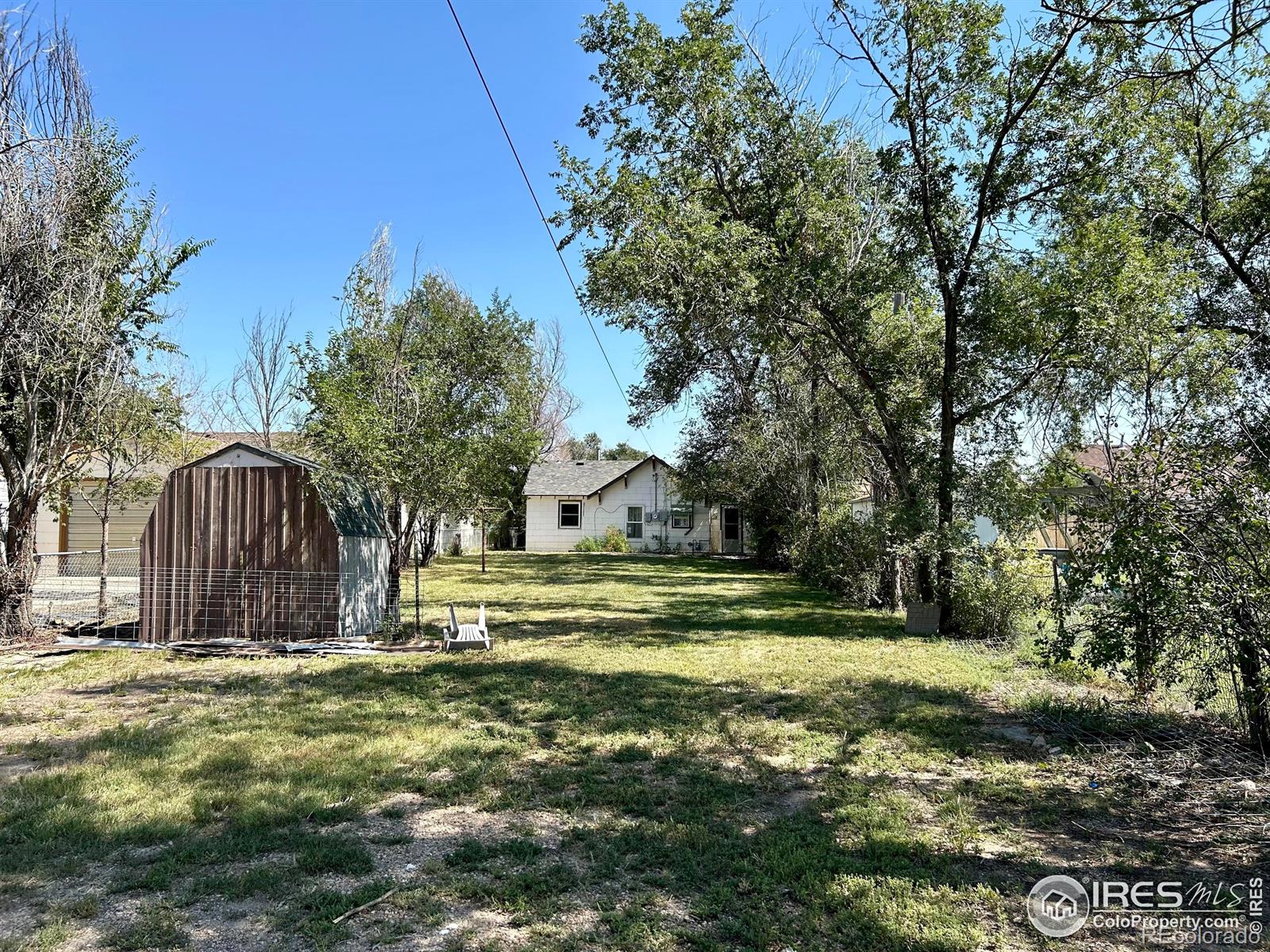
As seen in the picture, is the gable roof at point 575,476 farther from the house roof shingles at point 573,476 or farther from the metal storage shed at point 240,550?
the metal storage shed at point 240,550

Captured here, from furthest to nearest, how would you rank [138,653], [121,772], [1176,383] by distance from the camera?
[138,653] < [1176,383] < [121,772]

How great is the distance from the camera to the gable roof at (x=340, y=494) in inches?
361

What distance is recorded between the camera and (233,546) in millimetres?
9219

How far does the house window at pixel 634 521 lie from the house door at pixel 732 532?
12.5 ft

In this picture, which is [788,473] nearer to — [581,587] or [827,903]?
[581,587]

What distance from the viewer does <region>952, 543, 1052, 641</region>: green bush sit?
985cm

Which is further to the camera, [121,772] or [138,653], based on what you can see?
[138,653]

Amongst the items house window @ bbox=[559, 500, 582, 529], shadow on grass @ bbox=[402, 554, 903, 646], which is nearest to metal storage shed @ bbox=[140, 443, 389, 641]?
shadow on grass @ bbox=[402, 554, 903, 646]

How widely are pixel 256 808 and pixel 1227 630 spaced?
17.8 feet

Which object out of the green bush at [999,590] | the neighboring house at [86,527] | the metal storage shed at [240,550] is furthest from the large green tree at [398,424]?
the neighboring house at [86,527]

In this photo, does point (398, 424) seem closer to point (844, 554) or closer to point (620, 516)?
point (844, 554)

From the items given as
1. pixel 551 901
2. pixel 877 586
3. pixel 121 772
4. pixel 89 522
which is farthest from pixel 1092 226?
pixel 89 522

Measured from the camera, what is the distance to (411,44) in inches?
357

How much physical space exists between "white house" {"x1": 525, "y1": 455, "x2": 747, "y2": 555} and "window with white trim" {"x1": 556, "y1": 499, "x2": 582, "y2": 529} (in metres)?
0.04
